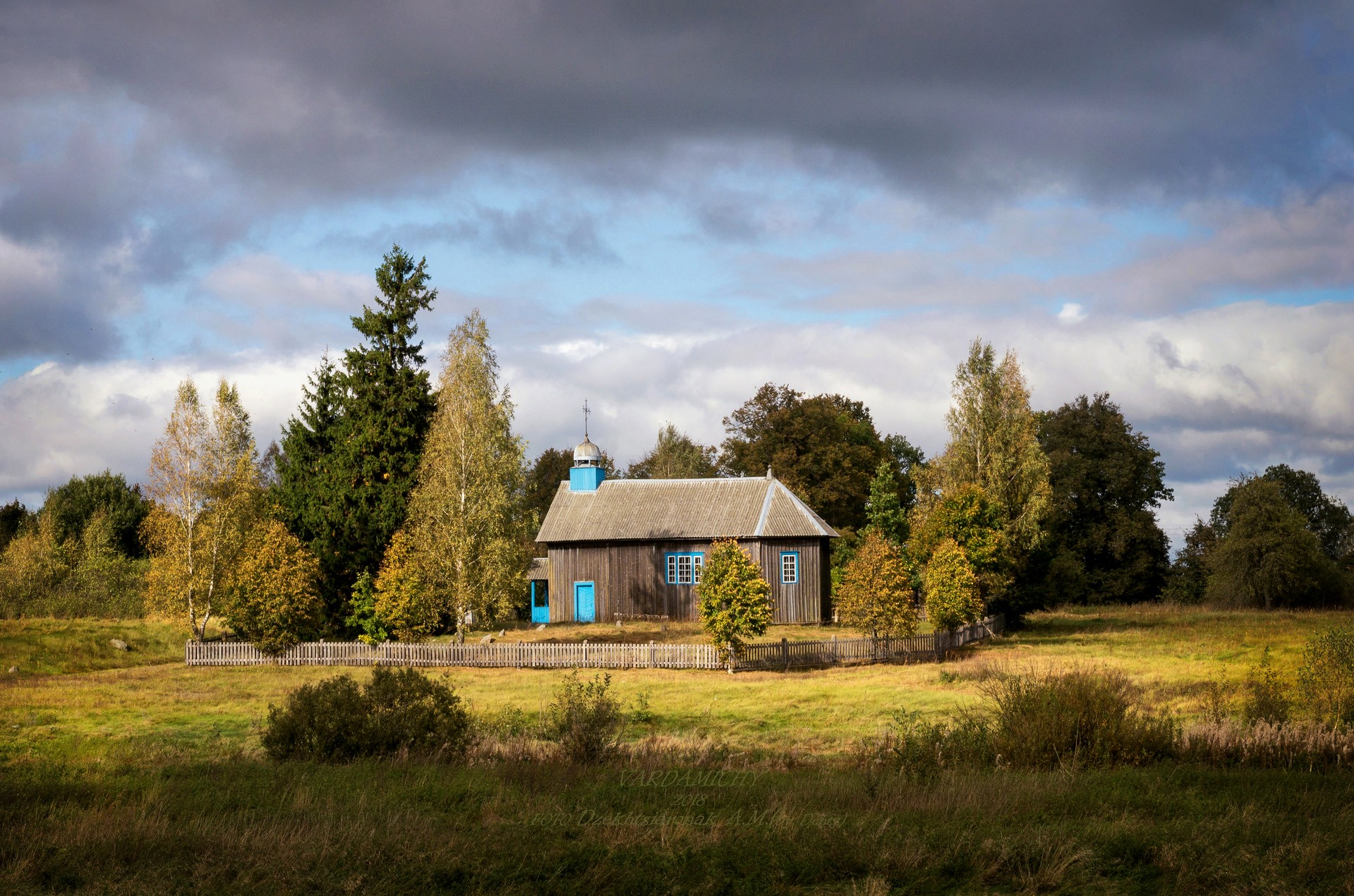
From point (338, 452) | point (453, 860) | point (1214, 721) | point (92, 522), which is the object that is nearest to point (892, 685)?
point (1214, 721)

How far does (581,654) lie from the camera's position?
29359mm

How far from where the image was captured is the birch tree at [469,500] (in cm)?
3106

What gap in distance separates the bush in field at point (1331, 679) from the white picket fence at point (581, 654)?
51.0ft

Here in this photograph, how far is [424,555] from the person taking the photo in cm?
3133

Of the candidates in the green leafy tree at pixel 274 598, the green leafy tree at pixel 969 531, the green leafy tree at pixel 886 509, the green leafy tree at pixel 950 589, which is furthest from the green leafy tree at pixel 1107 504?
the green leafy tree at pixel 274 598

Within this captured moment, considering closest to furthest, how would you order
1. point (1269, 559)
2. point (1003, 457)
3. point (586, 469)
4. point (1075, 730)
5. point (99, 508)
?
point (1075, 730) < point (1003, 457) < point (586, 469) < point (1269, 559) < point (99, 508)

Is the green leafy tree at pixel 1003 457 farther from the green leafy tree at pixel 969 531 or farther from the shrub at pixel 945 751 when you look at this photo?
the shrub at pixel 945 751

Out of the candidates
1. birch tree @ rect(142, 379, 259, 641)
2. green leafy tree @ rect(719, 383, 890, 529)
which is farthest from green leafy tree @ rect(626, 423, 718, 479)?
birch tree @ rect(142, 379, 259, 641)

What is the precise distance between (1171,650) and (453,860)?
29.6 m

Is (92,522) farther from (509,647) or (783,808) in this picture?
(783,808)

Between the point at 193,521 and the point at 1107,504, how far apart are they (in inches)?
1912

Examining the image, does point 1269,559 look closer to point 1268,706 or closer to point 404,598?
point 404,598

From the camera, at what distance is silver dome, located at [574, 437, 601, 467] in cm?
4606

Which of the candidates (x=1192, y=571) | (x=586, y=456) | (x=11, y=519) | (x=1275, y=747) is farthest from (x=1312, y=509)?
(x=11, y=519)
